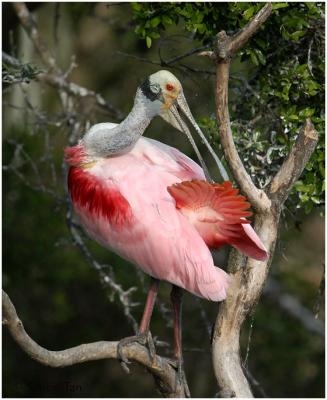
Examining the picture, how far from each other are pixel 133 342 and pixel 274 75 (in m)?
1.40

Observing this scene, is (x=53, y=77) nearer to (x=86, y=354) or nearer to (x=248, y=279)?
(x=248, y=279)

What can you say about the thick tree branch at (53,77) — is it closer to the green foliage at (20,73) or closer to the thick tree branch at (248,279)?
the green foliage at (20,73)

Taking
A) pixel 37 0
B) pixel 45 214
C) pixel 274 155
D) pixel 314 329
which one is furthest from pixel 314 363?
pixel 274 155

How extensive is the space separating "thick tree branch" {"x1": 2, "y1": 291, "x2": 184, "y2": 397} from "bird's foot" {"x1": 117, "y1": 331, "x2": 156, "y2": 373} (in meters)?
0.02

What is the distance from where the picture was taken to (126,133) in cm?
452

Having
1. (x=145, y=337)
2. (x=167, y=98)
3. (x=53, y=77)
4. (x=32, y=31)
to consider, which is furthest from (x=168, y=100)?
(x=32, y=31)

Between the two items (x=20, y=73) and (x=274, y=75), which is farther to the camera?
(x=20, y=73)

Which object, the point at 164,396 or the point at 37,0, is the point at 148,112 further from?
the point at 37,0

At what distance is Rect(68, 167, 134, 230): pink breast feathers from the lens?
4508 mm

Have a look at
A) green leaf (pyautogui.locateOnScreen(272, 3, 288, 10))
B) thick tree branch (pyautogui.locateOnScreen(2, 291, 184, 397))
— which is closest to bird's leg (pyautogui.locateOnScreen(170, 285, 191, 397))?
thick tree branch (pyautogui.locateOnScreen(2, 291, 184, 397))

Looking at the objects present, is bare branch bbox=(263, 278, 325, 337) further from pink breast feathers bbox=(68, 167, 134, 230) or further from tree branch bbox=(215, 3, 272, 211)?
tree branch bbox=(215, 3, 272, 211)

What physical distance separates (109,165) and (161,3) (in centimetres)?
91

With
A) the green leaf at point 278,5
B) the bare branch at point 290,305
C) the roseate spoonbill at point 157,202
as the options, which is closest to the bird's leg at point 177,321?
the roseate spoonbill at point 157,202

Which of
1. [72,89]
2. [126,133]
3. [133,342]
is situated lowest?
[133,342]
